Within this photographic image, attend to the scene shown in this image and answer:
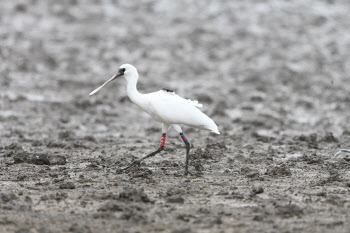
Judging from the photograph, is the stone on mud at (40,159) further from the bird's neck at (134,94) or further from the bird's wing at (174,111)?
the bird's wing at (174,111)

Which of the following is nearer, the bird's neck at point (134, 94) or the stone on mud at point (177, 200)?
the stone on mud at point (177, 200)

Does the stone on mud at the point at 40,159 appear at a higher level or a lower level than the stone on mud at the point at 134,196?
higher

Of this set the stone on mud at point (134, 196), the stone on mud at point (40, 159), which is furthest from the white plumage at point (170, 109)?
the stone on mud at point (134, 196)

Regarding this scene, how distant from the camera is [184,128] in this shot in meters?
13.1

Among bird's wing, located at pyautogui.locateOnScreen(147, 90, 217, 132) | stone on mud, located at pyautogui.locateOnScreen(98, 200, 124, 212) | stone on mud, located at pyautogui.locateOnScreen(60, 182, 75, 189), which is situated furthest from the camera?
bird's wing, located at pyautogui.locateOnScreen(147, 90, 217, 132)

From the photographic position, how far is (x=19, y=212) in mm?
6266

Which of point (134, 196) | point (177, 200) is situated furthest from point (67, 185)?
point (177, 200)

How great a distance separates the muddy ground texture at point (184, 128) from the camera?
636 centimetres

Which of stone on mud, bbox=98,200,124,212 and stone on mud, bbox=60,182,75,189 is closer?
stone on mud, bbox=98,200,124,212

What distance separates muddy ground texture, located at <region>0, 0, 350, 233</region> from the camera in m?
6.36

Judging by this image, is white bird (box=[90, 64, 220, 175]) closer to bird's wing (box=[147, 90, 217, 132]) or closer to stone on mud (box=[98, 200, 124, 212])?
bird's wing (box=[147, 90, 217, 132])

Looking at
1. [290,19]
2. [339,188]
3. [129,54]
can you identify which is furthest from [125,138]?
[290,19]

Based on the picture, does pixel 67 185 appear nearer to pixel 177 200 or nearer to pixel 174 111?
pixel 177 200

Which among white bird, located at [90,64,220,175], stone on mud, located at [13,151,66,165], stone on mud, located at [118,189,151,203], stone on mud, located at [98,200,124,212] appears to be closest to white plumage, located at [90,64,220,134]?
white bird, located at [90,64,220,175]
